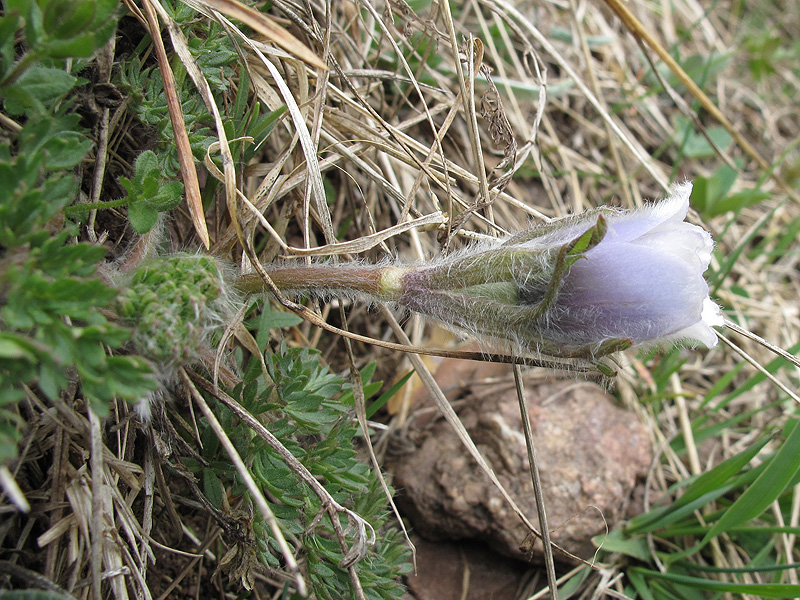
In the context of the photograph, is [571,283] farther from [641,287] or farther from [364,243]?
[364,243]

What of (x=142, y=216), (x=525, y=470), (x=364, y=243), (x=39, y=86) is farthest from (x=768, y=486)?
(x=39, y=86)

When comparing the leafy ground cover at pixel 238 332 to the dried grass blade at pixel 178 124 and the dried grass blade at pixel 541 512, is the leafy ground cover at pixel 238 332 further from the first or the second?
the dried grass blade at pixel 541 512

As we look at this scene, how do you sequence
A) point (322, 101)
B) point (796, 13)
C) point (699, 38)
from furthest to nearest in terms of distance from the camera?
point (796, 13)
point (699, 38)
point (322, 101)

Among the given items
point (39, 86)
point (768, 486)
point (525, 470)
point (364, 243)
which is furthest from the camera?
point (525, 470)

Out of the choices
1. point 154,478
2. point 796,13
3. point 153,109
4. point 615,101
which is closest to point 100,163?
point 153,109

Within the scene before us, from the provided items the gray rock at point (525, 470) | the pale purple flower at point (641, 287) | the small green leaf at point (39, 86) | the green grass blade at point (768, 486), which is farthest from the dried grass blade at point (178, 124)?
the green grass blade at point (768, 486)

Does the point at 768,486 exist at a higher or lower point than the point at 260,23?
lower

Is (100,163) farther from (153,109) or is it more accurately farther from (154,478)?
(154,478)

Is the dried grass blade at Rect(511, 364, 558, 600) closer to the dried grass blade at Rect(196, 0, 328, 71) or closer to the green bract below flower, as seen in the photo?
the green bract below flower
